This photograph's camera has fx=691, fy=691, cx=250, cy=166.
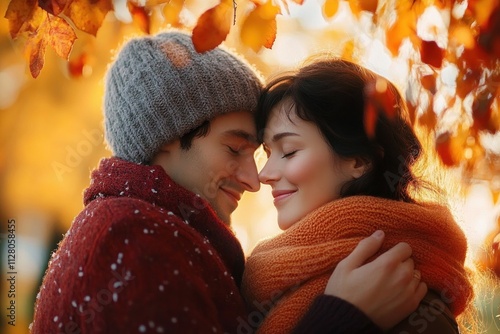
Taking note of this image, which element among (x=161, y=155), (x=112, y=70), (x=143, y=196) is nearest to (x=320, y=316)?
(x=143, y=196)

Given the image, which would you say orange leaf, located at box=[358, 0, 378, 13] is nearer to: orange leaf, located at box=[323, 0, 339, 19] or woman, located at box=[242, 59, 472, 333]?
orange leaf, located at box=[323, 0, 339, 19]

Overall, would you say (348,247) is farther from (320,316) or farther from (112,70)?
(112,70)

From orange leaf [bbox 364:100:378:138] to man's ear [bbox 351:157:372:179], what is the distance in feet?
0.30

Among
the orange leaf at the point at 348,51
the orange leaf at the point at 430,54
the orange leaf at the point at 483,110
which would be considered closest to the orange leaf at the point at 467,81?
the orange leaf at the point at 483,110

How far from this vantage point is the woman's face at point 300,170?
2.32m

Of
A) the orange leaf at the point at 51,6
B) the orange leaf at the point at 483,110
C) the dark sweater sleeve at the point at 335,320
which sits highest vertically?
the orange leaf at the point at 51,6

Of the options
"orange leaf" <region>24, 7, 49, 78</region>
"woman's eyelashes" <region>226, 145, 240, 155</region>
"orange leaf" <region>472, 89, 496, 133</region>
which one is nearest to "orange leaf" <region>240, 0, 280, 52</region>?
"woman's eyelashes" <region>226, 145, 240, 155</region>

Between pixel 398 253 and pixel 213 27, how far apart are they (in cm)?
87

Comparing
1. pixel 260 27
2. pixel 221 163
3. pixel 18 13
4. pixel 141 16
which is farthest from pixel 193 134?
pixel 18 13

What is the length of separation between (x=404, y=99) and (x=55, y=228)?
3.93m

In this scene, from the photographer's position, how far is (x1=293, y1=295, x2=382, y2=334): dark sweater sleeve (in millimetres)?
1879

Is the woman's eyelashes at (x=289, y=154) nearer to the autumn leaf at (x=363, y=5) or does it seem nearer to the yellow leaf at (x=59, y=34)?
the autumn leaf at (x=363, y=5)

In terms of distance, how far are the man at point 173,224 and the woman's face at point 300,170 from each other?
0.46ft

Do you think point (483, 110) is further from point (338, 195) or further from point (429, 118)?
point (338, 195)
